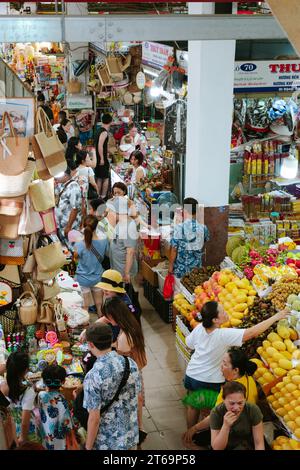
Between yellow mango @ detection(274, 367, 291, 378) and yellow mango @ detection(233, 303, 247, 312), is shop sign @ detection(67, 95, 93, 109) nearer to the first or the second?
yellow mango @ detection(233, 303, 247, 312)

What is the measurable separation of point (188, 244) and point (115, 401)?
339 cm

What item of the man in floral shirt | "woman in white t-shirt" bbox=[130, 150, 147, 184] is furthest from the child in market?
"woman in white t-shirt" bbox=[130, 150, 147, 184]

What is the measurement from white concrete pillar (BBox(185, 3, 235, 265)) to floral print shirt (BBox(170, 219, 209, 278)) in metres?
0.52

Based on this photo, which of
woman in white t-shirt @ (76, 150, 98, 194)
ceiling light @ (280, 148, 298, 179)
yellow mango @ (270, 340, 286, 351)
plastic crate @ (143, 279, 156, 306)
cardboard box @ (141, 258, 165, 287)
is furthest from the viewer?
woman in white t-shirt @ (76, 150, 98, 194)

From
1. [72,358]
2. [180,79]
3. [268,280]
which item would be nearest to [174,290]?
[268,280]

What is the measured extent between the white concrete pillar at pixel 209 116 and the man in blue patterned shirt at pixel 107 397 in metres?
3.95

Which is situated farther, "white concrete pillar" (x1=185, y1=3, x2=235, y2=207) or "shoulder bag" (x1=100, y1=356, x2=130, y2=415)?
"white concrete pillar" (x1=185, y1=3, x2=235, y2=207)

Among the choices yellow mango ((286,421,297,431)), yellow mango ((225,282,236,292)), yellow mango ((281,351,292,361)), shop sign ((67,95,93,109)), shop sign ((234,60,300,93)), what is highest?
shop sign ((234,60,300,93))

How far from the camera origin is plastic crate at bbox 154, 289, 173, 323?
8.02 metres

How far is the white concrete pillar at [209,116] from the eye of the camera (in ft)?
24.2

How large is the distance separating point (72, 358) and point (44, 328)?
53cm

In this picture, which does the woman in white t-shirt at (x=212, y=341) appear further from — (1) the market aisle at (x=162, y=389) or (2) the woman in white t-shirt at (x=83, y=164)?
(2) the woman in white t-shirt at (x=83, y=164)

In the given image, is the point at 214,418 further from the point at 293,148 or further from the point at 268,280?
the point at 293,148

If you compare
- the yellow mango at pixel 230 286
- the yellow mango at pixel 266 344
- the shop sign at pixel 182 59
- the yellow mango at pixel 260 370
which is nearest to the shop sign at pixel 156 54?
the shop sign at pixel 182 59
